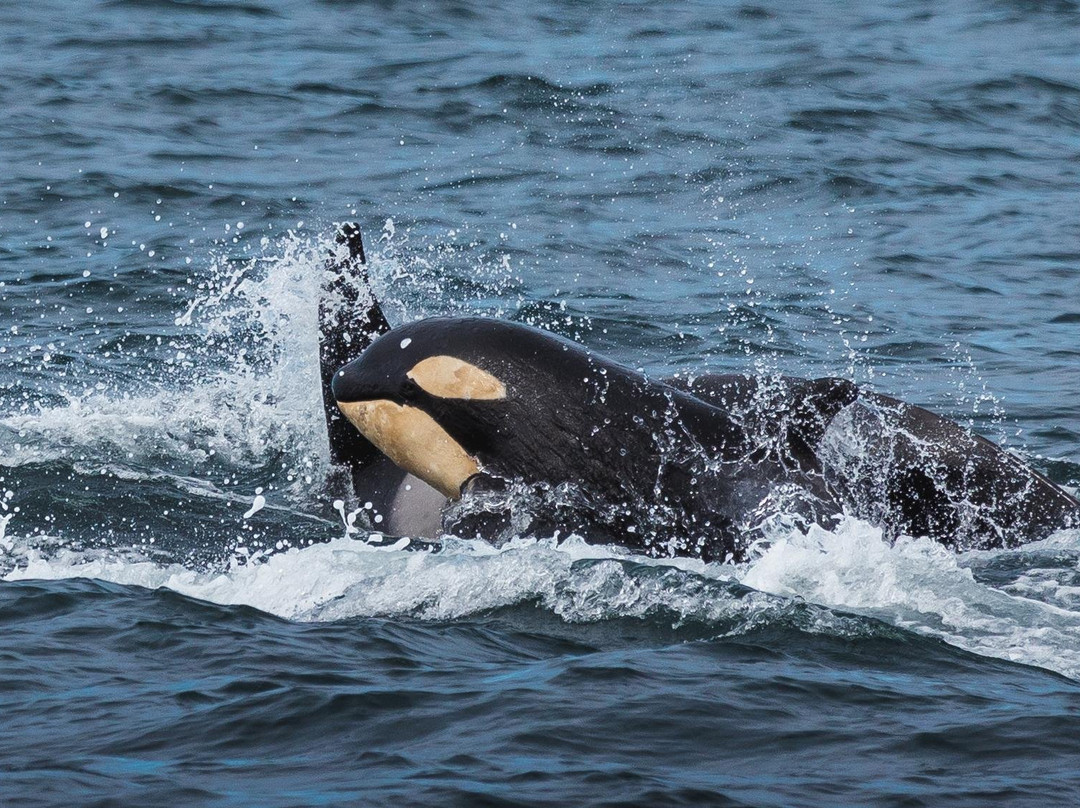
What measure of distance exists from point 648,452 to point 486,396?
3.29ft

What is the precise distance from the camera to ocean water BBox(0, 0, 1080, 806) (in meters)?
6.80

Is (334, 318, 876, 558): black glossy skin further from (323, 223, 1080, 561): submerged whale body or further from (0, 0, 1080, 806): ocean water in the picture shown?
(0, 0, 1080, 806): ocean water

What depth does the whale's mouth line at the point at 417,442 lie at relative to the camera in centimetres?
1013

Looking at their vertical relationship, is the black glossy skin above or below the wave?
above

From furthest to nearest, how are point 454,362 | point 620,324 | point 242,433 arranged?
point 620,324 → point 242,433 → point 454,362

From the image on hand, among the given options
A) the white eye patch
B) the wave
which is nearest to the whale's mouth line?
the white eye patch

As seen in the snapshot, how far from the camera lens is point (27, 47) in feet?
94.0

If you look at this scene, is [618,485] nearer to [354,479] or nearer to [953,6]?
[354,479]

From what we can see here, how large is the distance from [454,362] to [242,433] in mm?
3879

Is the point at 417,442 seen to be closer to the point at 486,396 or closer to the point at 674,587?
the point at 486,396

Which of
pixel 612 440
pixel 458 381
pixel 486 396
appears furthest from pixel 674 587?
pixel 458 381

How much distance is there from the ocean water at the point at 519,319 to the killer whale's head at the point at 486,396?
2.64 feet

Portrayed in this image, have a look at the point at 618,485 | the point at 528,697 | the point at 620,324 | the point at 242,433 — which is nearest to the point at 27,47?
the point at 620,324

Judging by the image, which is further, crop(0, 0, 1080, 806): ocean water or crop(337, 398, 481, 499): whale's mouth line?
crop(337, 398, 481, 499): whale's mouth line
